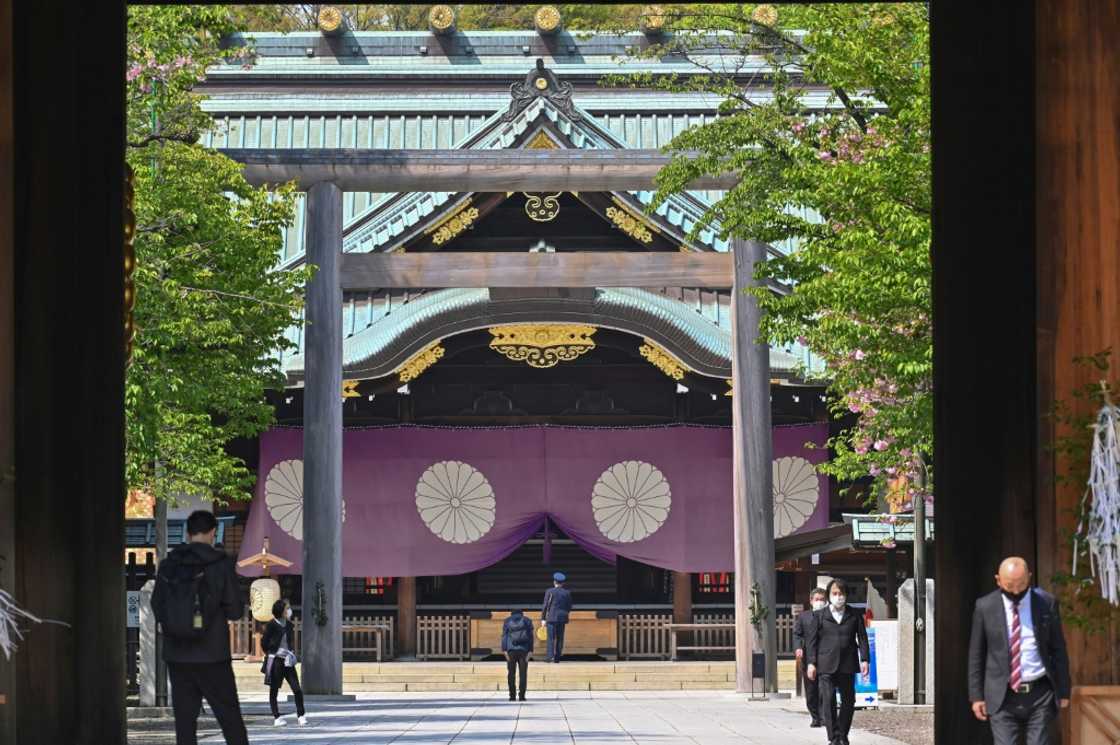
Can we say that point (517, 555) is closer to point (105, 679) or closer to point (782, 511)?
point (782, 511)

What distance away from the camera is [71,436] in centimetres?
1015

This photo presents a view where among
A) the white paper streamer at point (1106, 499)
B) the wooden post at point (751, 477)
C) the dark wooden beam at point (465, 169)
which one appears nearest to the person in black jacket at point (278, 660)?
the dark wooden beam at point (465, 169)

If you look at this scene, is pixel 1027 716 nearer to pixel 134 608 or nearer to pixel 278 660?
pixel 278 660

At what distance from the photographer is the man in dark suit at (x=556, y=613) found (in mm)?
28031

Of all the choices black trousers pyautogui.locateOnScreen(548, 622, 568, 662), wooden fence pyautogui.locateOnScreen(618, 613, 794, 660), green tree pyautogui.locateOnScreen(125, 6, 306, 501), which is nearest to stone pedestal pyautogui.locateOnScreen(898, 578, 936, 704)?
green tree pyautogui.locateOnScreen(125, 6, 306, 501)

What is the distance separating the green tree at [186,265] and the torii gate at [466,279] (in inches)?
92.0

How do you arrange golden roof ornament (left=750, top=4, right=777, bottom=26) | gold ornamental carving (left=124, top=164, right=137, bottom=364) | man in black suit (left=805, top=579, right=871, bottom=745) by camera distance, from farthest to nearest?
1. golden roof ornament (left=750, top=4, right=777, bottom=26)
2. man in black suit (left=805, top=579, right=871, bottom=745)
3. gold ornamental carving (left=124, top=164, right=137, bottom=364)

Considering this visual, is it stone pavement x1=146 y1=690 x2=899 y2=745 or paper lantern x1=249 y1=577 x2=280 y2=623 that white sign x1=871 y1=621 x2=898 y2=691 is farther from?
paper lantern x1=249 y1=577 x2=280 y2=623

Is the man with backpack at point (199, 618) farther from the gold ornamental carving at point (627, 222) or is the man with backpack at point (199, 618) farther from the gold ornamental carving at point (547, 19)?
the gold ornamental carving at point (547, 19)

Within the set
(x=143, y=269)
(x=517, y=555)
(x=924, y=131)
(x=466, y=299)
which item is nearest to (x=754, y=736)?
(x=924, y=131)

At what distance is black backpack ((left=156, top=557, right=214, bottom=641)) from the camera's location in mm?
10320

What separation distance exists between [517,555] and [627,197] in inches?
295

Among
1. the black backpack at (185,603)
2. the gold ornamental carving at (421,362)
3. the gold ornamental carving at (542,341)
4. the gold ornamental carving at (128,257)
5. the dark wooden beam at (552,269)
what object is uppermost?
the dark wooden beam at (552,269)

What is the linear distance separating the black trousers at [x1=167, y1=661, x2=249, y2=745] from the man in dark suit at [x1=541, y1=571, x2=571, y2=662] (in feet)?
55.6
